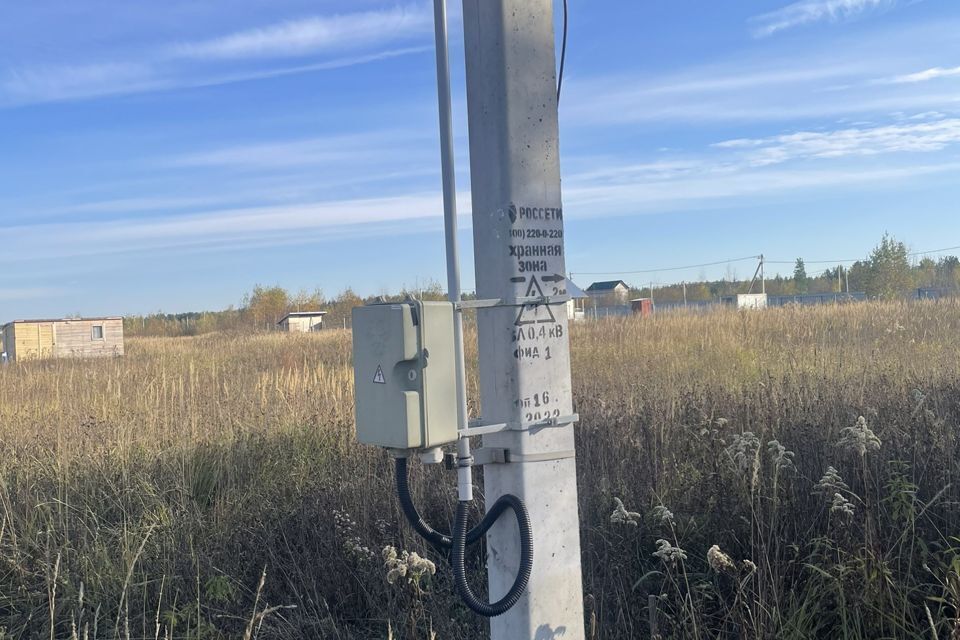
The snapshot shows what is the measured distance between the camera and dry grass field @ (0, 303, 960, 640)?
3.07 metres

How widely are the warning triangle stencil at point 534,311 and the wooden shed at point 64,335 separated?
1043 inches

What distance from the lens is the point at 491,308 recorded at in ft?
7.38

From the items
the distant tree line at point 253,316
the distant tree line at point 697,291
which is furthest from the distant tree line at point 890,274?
the distant tree line at point 253,316

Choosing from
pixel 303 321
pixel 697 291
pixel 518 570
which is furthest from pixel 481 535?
pixel 697 291

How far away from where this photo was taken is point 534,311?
7.42 feet

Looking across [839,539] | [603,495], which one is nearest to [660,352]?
[603,495]

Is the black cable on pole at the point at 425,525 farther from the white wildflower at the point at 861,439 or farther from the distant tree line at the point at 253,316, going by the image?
the distant tree line at the point at 253,316

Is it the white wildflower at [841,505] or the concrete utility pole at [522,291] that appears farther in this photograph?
the white wildflower at [841,505]

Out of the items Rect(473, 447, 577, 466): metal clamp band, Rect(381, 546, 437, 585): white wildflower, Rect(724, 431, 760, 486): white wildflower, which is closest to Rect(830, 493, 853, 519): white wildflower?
Rect(724, 431, 760, 486): white wildflower

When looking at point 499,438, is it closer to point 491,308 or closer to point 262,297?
point 491,308

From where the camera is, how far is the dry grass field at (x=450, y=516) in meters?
3.07

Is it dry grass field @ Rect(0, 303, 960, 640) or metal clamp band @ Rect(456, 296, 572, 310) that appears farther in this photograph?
dry grass field @ Rect(0, 303, 960, 640)

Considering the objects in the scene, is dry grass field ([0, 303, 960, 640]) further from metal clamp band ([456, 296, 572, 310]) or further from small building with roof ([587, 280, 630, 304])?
small building with roof ([587, 280, 630, 304])

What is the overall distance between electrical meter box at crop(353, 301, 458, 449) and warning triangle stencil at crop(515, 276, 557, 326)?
0.21 metres
